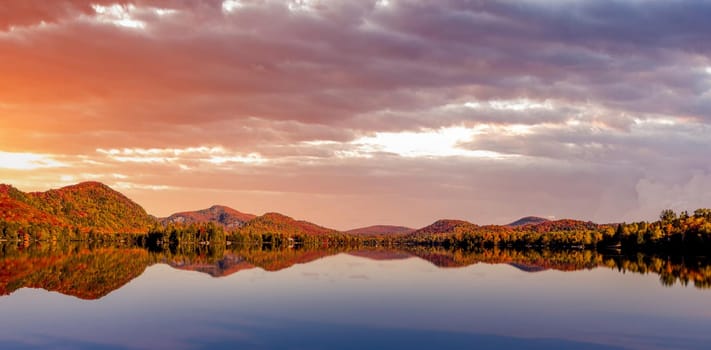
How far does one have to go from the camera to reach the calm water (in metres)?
31.1

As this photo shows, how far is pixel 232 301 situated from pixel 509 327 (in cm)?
2256

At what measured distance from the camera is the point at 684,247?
156 m

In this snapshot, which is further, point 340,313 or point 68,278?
point 68,278

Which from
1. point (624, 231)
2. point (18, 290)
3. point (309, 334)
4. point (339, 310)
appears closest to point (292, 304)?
point (339, 310)

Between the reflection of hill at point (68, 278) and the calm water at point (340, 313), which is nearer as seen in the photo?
the calm water at point (340, 313)

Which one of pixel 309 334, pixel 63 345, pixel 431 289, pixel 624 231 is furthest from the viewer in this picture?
pixel 624 231

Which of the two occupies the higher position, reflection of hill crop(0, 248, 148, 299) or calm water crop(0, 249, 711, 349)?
reflection of hill crop(0, 248, 148, 299)

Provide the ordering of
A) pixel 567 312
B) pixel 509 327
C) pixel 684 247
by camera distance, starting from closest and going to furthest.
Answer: pixel 509 327, pixel 567 312, pixel 684 247

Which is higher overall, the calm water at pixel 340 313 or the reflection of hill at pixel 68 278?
the reflection of hill at pixel 68 278

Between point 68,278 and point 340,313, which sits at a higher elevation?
point 68,278

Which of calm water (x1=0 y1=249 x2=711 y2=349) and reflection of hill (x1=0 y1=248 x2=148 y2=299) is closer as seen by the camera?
calm water (x1=0 y1=249 x2=711 y2=349)

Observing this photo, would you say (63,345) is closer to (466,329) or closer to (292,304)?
(292,304)

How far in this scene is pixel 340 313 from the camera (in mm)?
41156

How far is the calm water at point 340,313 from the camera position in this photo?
102 ft
